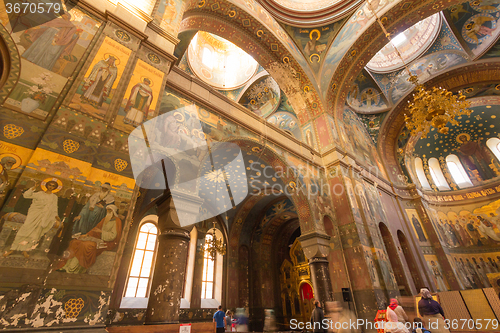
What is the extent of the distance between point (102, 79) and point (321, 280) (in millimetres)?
7067

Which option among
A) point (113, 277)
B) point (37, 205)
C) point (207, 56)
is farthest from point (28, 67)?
point (207, 56)

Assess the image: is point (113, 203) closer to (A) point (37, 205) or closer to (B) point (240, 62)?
(A) point (37, 205)

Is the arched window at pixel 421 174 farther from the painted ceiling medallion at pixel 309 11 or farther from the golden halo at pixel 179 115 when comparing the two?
the golden halo at pixel 179 115

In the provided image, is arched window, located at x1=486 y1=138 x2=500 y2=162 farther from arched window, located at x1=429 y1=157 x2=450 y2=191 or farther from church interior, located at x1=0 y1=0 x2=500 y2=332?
arched window, located at x1=429 y1=157 x2=450 y2=191

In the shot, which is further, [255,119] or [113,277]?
[255,119]

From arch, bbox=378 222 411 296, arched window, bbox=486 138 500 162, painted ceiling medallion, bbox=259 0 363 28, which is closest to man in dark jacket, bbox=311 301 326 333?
arch, bbox=378 222 411 296

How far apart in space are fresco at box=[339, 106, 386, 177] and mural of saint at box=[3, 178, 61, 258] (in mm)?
9628

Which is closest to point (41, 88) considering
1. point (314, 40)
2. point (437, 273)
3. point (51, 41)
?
point (51, 41)

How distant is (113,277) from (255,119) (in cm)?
557

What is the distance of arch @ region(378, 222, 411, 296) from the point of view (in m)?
8.23

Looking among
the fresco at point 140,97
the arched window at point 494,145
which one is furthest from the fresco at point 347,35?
the arched window at point 494,145

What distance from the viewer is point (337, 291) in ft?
23.0

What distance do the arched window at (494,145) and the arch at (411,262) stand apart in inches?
362

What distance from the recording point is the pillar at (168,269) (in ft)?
11.3
